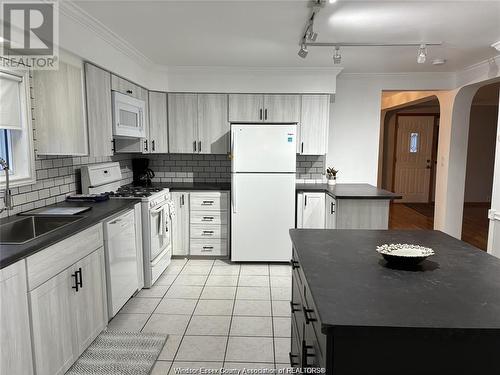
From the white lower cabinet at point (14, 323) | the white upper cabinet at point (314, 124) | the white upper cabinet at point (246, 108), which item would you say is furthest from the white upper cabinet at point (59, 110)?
the white upper cabinet at point (314, 124)

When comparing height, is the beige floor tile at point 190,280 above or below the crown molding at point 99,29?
below

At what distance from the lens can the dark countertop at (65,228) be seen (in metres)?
1.61

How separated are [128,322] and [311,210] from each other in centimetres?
233

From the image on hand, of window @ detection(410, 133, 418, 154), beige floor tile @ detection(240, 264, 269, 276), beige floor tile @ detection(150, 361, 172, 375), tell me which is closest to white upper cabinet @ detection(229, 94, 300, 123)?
beige floor tile @ detection(240, 264, 269, 276)

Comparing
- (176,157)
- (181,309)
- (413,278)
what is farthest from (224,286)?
(413,278)

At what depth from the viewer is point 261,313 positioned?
294cm

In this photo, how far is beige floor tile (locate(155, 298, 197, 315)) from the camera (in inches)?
117

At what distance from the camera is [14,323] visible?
5.20ft

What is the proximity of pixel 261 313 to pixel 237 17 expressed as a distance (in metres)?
2.38

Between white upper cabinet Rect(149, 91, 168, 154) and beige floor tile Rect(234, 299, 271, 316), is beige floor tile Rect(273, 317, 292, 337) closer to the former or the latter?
beige floor tile Rect(234, 299, 271, 316)

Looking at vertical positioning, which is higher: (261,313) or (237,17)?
(237,17)

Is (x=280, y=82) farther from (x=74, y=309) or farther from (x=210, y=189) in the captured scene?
(x=74, y=309)

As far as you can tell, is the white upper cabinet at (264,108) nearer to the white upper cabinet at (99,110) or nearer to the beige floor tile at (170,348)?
Result: the white upper cabinet at (99,110)

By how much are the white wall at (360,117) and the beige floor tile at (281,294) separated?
2.01 m
